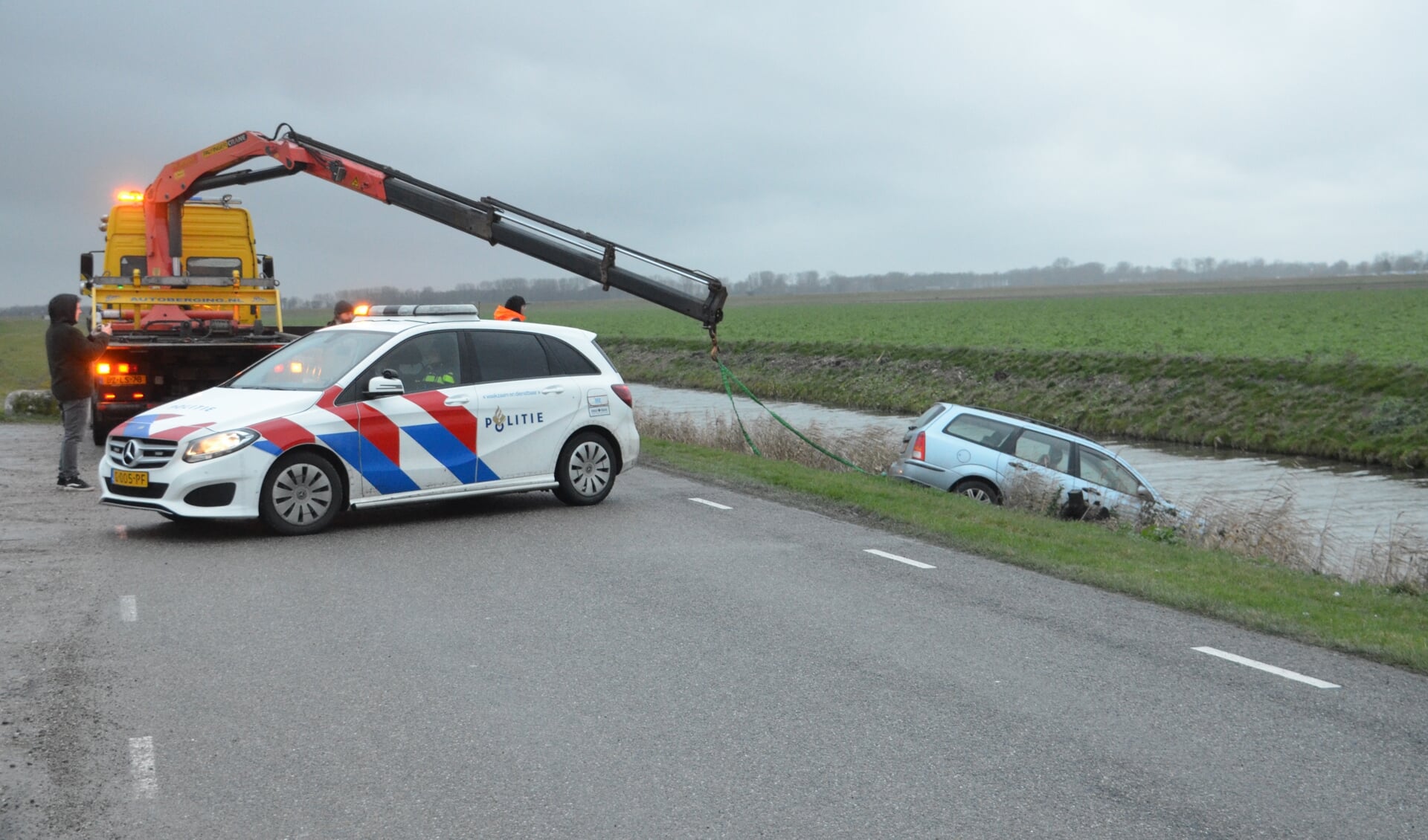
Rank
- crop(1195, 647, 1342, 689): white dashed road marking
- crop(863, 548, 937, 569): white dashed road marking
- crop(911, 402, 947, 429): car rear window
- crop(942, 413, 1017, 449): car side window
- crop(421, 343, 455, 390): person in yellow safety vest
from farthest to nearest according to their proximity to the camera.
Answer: crop(911, 402, 947, 429): car rear window → crop(942, 413, 1017, 449): car side window → crop(421, 343, 455, 390): person in yellow safety vest → crop(863, 548, 937, 569): white dashed road marking → crop(1195, 647, 1342, 689): white dashed road marking

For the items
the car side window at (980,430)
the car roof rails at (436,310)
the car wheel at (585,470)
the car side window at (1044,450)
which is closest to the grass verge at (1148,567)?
the car side window at (980,430)

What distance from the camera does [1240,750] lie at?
17.6 feet

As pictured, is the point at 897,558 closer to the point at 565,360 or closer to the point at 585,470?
the point at 585,470

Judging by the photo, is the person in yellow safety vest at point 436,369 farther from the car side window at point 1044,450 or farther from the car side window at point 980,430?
the car side window at point 1044,450

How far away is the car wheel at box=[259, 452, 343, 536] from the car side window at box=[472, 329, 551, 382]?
69.5 inches

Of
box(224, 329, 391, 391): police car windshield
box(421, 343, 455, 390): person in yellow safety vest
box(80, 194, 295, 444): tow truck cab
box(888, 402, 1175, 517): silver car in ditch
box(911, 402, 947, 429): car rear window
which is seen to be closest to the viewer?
box(224, 329, 391, 391): police car windshield

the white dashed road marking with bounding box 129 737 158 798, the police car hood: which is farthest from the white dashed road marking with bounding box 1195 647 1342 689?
the police car hood

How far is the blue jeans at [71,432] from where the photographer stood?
42.8 feet

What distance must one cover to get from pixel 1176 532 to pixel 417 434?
317 inches

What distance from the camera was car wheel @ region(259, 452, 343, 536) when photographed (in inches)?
403

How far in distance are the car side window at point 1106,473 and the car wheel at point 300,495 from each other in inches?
359

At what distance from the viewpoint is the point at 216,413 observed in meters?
10.4

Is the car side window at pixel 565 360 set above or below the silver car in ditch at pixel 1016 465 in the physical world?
above

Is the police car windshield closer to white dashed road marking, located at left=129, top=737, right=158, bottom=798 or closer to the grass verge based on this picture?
the grass verge
